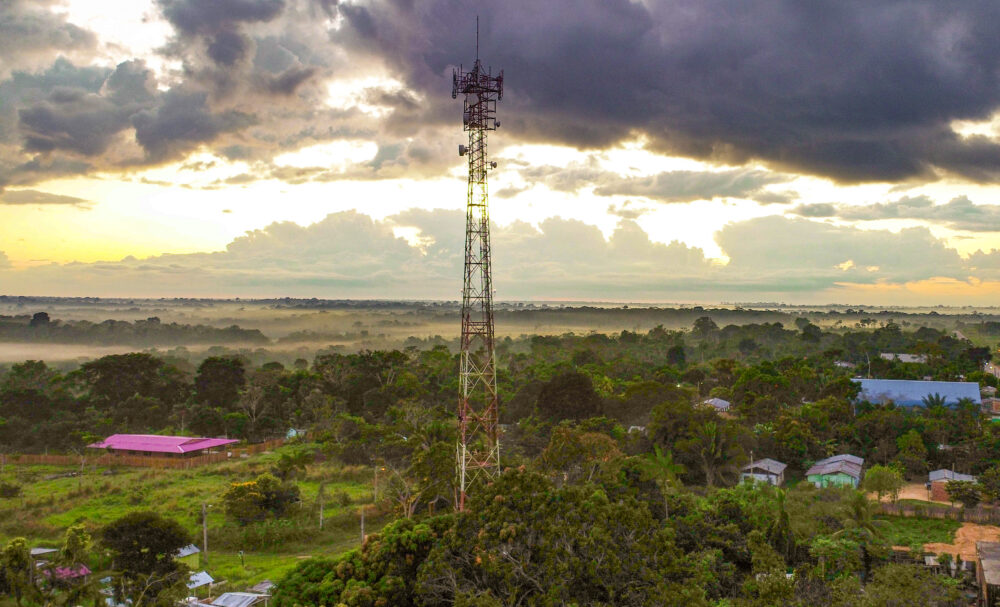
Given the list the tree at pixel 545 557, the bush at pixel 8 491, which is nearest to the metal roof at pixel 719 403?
the tree at pixel 545 557

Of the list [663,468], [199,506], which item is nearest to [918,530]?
[663,468]

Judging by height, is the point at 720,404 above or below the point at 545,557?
below

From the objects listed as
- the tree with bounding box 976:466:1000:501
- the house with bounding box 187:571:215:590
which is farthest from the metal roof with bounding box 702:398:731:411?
the house with bounding box 187:571:215:590

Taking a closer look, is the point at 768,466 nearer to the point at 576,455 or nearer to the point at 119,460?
the point at 576,455

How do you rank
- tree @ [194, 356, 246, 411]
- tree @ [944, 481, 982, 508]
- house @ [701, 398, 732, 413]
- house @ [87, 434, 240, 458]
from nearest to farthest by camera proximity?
tree @ [944, 481, 982, 508]
house @ [87, 434, 240, 458]
house @ [701, 398, 732, 413]
tree @ [194, 356, 246, 411]

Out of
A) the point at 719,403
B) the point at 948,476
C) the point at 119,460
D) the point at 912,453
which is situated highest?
the point at 912,453

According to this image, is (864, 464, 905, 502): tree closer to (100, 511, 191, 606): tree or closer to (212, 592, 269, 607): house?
(212, 592, 269, 607): house

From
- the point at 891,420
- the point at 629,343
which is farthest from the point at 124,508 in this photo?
the point at 629,343
